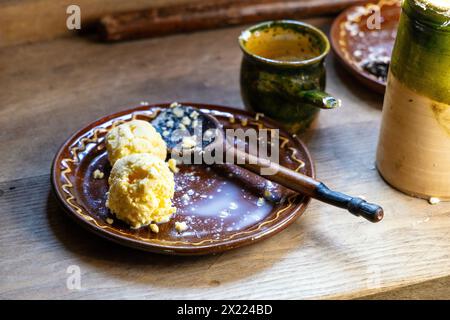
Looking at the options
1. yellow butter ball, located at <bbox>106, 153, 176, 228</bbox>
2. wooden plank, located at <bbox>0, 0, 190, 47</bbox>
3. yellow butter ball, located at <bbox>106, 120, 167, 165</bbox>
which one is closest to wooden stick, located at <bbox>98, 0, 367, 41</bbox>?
wooden plank, located at <bbox>0, 0, 190, 47</bbox>

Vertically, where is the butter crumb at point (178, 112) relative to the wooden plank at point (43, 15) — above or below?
below

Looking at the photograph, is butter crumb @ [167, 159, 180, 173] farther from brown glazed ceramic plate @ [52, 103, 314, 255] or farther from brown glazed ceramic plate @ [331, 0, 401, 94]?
brown glazed ceramic plate @ [331, 0, 401, 94]

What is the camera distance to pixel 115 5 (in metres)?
1.35

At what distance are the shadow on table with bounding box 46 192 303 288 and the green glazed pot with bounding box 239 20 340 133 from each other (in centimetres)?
24

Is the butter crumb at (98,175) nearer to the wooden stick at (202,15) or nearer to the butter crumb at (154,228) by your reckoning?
the butter crumb at (154,228)

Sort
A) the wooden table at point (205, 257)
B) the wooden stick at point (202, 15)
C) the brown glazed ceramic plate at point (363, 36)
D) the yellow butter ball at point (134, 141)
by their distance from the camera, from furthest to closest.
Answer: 1. the wooden stick at point (202, 15)
2. the brown glazed ceramic plate at point (363, 36)
3. the yellow butter ball at point (134, 141)
4. the wooden table at point (205, 257)

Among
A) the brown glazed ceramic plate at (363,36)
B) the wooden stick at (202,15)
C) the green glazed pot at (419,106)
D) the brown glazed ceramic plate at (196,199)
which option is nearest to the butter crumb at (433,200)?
the green glazed pot at (419,106)

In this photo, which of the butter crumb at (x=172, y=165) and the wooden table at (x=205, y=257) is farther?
the butter crumb at (x=172, y=165)

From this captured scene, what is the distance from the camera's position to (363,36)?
1324 mm

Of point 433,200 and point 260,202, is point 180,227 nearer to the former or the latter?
point 260,202

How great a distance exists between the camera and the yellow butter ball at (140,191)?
83cm

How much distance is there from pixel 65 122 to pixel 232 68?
36cm

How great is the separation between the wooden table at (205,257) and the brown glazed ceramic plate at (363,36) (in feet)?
0.12
